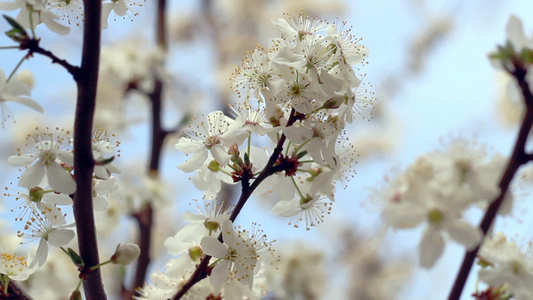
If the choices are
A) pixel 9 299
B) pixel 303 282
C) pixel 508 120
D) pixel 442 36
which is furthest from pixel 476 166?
pixel 442 36

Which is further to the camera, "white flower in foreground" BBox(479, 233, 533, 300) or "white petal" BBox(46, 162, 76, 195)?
"white flower in foreground" BBox(479, 233, 533, 300)

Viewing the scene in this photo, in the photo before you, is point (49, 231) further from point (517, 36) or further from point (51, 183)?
point (517, 36)

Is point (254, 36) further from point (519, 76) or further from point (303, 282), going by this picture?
point (519, 76)

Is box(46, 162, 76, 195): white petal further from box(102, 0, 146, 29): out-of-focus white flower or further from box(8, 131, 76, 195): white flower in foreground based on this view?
box(102, 0, 146, 29): out-of-focus white flower

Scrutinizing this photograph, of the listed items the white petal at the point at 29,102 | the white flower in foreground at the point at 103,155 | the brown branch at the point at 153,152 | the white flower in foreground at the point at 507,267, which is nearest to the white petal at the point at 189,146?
the white flower in foreground at the point at 103,155

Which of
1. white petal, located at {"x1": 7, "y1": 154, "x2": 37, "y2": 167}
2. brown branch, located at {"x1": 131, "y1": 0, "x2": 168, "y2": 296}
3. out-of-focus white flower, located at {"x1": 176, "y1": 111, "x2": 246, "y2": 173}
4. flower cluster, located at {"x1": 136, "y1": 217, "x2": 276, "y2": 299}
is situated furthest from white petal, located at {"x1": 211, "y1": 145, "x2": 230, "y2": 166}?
brown branch, located at {"x1": 131, "y1": 0, "x2": 168, "y2": 296}
